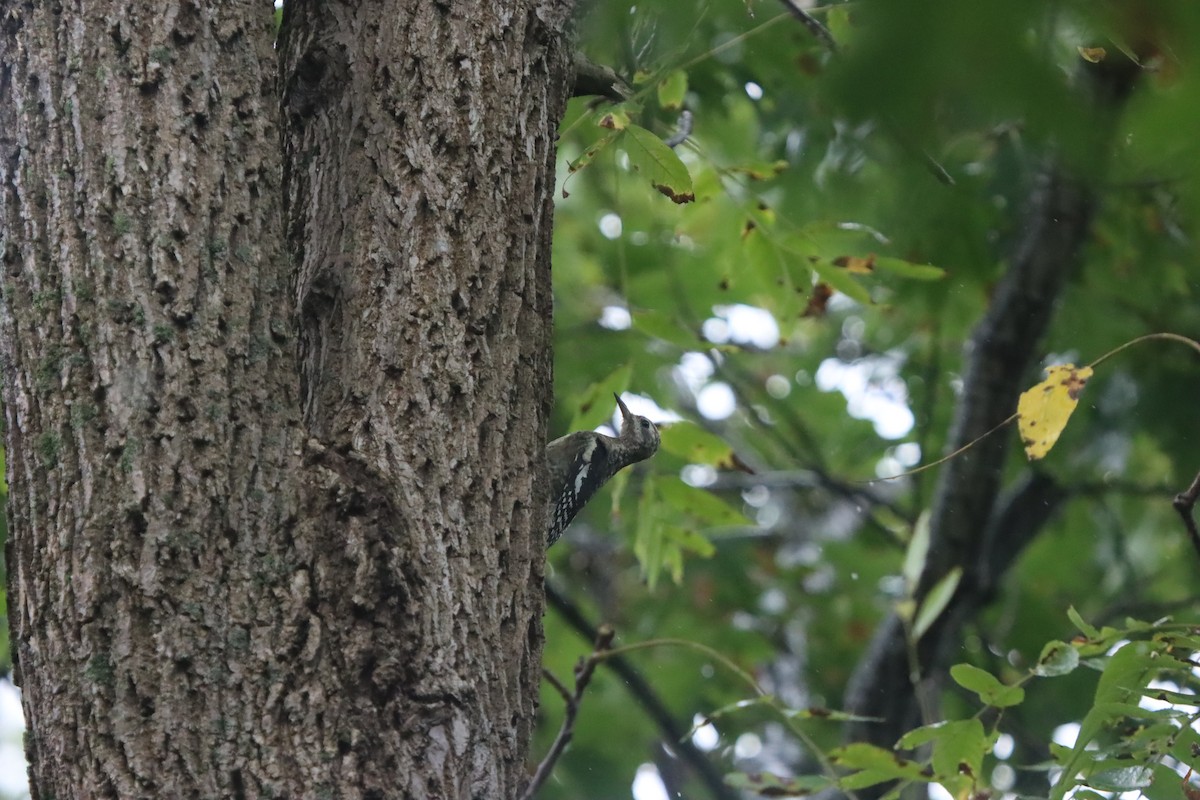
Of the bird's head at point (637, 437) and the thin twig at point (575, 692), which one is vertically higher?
the thin twig at point (575, 692)

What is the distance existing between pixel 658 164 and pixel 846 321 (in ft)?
20.6

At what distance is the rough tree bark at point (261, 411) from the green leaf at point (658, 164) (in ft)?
1.67

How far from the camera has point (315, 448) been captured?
196cm

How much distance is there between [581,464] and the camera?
489cm

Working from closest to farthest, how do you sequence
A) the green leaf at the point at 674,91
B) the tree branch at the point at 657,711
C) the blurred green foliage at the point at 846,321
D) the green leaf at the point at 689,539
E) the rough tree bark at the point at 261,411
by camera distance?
the blurred green foliage at the point at 846,321, the rough tree bark at the point at 261,411, the green leaf at the point at 674,91, the green leaf at the point at 689,539, the tree branch at the point at 657,711

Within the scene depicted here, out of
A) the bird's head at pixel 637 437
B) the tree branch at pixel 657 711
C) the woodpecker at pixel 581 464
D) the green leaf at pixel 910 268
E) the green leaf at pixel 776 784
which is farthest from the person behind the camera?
the tree branch at pixel 657 711

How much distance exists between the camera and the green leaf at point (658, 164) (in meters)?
2.75

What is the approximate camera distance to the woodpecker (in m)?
4.68

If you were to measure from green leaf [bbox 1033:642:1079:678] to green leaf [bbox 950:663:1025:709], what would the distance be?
0.09 meters

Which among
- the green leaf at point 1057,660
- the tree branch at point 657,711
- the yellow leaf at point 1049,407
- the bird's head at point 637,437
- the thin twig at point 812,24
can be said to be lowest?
the tree branch at point 657,711

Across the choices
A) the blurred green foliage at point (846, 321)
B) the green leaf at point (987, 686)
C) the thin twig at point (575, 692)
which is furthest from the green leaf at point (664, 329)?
the green leaf at point (987, 686)

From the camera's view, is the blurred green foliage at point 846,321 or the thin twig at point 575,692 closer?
the blurred green foliage at point 846,321

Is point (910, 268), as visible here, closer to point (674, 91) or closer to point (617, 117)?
point (674, 91)

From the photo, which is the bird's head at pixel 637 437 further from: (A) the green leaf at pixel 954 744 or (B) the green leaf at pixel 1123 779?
(B) the green leaf at pixel 1123 779
